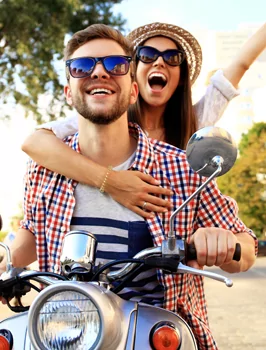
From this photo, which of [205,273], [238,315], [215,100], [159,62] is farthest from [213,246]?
[238,315]

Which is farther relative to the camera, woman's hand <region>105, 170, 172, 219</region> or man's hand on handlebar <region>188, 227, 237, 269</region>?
woman's hand <region>105, 170, 172, 219</region>

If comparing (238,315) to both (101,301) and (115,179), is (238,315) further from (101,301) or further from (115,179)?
(101,301)

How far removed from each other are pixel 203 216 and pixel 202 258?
18.4 inches

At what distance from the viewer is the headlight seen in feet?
5.02

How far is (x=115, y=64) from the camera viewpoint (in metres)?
2.26

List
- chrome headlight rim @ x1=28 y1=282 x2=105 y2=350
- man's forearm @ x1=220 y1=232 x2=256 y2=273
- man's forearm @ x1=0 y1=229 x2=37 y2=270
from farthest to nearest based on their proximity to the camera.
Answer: man's forearm @ x1=0 y1=229 x2=37 y2=270
man's forearm @ x1=220 y1=232 x2=256 y2=273
chrome headlight rim @ x1=28 y1=282 x2=105 y2=350

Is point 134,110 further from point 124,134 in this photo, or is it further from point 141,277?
point 141,277

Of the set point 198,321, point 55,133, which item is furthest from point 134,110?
point 198,321

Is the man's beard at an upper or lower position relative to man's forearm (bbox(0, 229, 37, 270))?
upper

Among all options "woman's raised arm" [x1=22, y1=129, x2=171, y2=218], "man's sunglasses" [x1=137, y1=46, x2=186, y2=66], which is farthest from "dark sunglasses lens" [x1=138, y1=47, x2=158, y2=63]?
"woman's raised arm" [x1=22, y1=129, x2=171, y2=218]

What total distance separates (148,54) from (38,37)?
9884 mm

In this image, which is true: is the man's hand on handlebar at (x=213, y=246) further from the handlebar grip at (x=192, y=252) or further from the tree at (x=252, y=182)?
the tree at (x=252, y=182)

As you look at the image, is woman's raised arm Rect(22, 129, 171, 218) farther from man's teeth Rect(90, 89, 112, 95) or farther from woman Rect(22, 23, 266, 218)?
woman Rect(22, 23, 266, 218)

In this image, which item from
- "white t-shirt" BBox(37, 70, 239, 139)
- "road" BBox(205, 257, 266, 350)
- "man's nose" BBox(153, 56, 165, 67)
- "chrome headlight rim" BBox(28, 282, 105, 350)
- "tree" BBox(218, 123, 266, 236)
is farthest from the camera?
"tree" BBox(218, 123, 266, 236)
